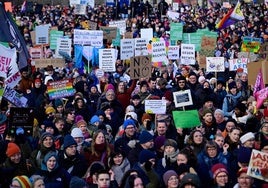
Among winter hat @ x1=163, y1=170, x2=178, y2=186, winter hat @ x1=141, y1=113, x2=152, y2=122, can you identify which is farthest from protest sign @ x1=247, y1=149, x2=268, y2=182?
winter hat @ x1=141, y1=113, x2=152, y2=122

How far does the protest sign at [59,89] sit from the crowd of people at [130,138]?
0.16 metres

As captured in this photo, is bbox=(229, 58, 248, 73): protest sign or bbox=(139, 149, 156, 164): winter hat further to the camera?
bbox=(229, 58, 248, 73): protest sign

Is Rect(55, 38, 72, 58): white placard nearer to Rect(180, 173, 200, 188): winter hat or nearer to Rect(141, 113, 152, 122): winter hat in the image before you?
Rect(141, 113, 152, 122): winter hat

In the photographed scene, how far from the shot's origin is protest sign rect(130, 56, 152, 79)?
13.7 metres

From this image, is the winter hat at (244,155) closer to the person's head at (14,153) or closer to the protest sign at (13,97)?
the person's head at (14,153)

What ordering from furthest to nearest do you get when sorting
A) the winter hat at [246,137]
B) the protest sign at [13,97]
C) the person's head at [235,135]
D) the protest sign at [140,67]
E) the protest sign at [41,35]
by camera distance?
1. the protest sign at [41,35]
2. the protest sign at [140,67]
3. the protest sign at [13,97]
4. the person's head at [235,135]
5. the winter hat at [246,137]

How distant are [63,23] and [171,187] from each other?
20570 millimetres

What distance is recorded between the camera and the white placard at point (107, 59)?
15.6m

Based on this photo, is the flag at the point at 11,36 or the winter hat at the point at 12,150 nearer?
the winter hat at the point at 12,150

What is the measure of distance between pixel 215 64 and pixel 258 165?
8.69 m

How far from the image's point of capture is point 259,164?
7.53 metres

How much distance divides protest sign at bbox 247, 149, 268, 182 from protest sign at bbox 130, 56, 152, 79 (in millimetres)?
6291

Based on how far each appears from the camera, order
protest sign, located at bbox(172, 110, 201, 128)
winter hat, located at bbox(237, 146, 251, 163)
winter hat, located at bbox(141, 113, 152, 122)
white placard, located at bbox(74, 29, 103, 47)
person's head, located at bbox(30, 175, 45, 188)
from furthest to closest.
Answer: white placard, located at bbox(74, 29, 103, 47)
winter hat, located at bbox(141, 113, 152, 122)
protest sign, located at bbox(172, 110, 201, 128)
winter hat, located at bbox(237, 146, 251, 163)
person's head, located at bbox(30, 175, 45, 188)

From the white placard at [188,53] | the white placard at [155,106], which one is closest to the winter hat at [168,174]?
the white placard at [155,106]
